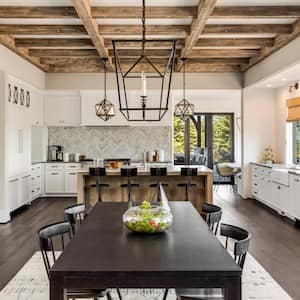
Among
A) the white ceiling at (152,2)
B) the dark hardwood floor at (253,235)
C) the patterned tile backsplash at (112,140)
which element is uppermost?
the white ceiling at (152,2)

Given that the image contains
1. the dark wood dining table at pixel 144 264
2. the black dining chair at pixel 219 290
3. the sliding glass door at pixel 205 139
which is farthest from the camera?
the sliding glass door at pixel 205 139

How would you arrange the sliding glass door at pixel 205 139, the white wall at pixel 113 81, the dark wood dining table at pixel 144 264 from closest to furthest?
1. the dark wood dining table at pixel 144 264
2. the white wall at pixel 113 81
3. the sliding glass door at pixel 205 139

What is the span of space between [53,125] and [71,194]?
5.90 feet

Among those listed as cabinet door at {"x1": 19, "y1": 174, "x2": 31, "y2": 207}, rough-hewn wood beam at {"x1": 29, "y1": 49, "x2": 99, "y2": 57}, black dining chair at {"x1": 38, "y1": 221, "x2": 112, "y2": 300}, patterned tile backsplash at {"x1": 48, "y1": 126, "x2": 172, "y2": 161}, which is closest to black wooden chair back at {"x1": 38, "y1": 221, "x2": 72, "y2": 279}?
black dining chair at {"x1": 38, "y1": 221, "x2": 112, "y2": 300}

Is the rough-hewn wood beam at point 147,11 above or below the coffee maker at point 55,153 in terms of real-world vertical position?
above

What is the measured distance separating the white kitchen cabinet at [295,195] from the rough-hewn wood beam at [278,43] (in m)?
2.22

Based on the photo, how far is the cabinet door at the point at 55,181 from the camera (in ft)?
28.2

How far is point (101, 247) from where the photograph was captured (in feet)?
6.97

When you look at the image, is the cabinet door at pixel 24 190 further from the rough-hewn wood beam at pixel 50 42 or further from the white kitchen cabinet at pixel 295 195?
the white kitchen cabinet at pixel 295 195

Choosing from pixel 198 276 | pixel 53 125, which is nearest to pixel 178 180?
pixel 53 125

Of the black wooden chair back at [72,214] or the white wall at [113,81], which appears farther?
the white wall at [113,81]

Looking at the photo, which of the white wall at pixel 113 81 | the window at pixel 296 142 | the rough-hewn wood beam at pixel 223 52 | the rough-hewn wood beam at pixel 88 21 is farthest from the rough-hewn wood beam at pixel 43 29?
the window at pixel 296 142

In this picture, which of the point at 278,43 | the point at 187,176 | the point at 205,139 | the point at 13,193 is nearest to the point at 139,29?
the point at 278,43

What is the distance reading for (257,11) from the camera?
181 inches
